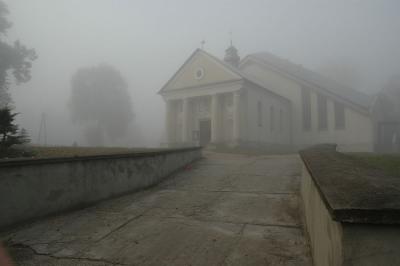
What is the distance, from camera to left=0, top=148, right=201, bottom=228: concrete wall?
4.84 metres

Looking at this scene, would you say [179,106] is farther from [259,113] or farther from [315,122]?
[315,122]

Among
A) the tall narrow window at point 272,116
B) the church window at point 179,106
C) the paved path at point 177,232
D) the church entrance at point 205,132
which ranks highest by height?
the church window at point 179,106

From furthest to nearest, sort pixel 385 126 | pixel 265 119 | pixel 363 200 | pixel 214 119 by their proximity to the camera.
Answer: pixel 385 126 < pixel 265 119 < pixel 214 119 < pixel 363 200

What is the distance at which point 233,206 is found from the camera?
6.05m

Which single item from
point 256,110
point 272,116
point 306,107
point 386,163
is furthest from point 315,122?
point 386,163

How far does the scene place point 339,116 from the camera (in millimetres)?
34125

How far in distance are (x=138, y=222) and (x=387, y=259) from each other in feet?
13.5

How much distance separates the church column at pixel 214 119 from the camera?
92.7ft

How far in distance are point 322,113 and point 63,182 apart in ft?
113

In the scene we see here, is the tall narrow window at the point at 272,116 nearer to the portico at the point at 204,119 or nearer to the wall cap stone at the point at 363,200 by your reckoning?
the portico at the point at 204,119

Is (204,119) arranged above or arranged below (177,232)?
above

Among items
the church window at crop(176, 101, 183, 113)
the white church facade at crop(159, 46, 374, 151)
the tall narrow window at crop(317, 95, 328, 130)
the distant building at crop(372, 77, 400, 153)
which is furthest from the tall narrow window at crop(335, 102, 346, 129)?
the church window at crop(176, 101, 183, 113)

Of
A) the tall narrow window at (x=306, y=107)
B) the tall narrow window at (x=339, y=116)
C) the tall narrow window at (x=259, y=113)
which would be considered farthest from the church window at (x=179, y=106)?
the tall narrow window at (x=339, y=116)

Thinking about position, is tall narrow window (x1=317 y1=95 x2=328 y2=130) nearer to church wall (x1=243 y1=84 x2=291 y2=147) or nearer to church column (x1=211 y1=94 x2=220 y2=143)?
church wall (x1=243 y1=84 x2=291 y2=147)
